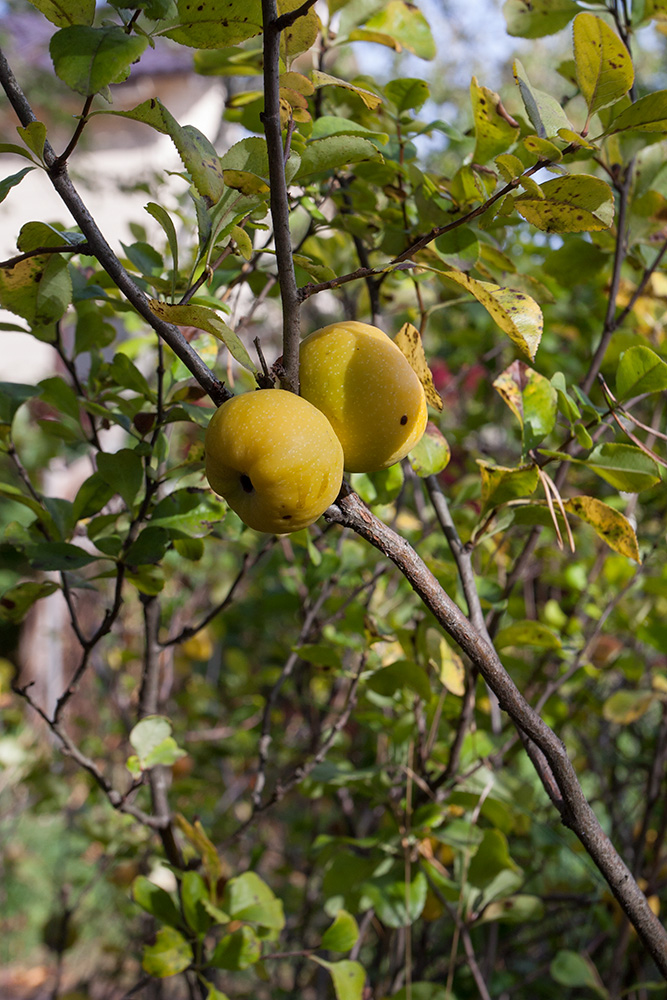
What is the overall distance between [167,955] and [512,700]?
2.07 feet

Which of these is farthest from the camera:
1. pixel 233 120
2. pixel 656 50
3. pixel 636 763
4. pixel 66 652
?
pixel 656 50

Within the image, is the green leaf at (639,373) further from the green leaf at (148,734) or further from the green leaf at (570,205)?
the green leaf at (148,734)

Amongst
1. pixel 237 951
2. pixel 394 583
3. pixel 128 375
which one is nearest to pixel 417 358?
pixel 128 375

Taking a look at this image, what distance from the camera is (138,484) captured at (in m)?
0.90

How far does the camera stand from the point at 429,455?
85 cm

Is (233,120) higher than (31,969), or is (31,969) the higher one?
(233,120)

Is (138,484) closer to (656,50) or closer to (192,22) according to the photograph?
(192,22)

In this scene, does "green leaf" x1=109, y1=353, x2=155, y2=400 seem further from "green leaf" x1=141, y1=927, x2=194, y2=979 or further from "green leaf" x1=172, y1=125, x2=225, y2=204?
"green leaf" x1=141, y1=927, x2=194, y2=979

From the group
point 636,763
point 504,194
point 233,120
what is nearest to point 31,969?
point 636,763

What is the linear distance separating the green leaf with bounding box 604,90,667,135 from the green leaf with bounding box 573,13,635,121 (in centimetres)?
3

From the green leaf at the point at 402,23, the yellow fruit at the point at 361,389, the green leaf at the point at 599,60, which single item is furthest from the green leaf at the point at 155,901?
the green leaf at the point at 402,23

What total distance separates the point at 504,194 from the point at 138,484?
1.74 ft

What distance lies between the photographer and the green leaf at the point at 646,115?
0.62m

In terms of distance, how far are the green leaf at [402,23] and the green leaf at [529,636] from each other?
82cm
